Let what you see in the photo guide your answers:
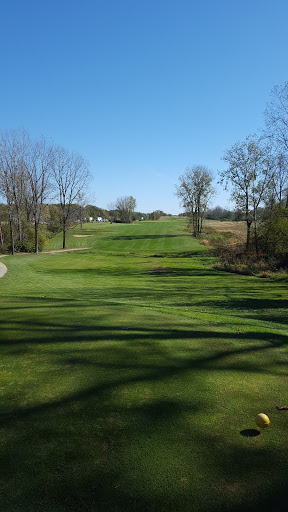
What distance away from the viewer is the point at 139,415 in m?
3.58

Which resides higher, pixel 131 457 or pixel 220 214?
pixel 220 214

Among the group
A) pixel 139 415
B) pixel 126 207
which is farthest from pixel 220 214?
pixel 139 415

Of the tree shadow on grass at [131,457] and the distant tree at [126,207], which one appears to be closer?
the tree shadow on grass at [131,457]

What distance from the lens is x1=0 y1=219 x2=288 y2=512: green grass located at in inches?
101

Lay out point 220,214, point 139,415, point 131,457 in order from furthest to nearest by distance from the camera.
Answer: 1. point 220,214
2. point 139,415
3. point 131,457

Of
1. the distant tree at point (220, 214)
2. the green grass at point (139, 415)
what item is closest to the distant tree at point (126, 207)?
the distant tree at point (220, 214)

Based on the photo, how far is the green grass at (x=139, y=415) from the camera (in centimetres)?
256

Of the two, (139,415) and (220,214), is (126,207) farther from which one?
(139,415)

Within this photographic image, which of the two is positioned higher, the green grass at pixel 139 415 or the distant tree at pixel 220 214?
the distant tree at pixel 220 214

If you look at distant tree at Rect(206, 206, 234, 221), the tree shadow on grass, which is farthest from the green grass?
distant tree at Rect(206, 206, 234, 221)

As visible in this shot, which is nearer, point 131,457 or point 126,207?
point 131,457

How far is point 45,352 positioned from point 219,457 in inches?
134

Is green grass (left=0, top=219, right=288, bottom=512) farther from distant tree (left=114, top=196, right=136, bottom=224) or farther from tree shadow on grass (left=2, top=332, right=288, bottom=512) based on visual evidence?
distant tree (left=114, top=196, right=136, bottom=224)

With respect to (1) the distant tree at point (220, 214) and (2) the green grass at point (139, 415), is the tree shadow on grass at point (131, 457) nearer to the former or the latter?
(2) the green grass at point (139, 415)
